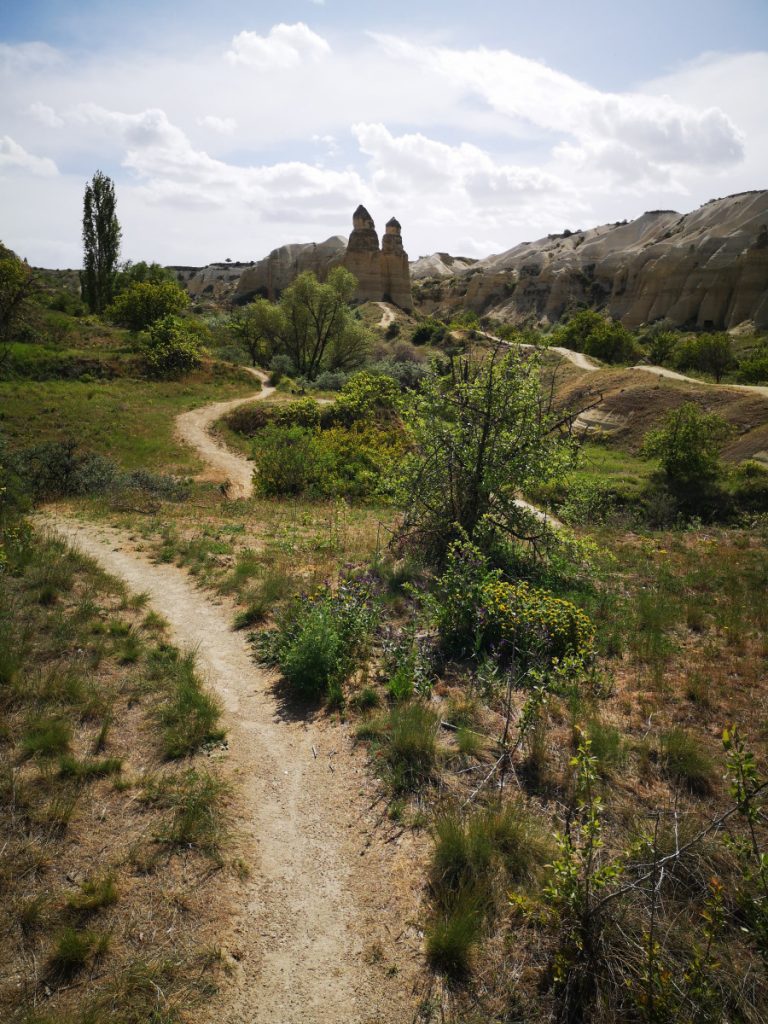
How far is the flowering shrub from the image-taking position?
19.8 feet

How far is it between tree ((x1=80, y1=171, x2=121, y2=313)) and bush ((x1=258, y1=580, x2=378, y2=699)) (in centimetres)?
5237

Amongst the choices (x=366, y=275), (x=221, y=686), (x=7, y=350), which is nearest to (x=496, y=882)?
(x=221, y=686)

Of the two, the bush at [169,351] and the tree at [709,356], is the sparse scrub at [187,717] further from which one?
the tree at [709,356]

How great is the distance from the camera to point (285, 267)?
90.9m

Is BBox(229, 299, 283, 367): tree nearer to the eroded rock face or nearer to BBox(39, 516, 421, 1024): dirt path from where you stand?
the eroded rock face

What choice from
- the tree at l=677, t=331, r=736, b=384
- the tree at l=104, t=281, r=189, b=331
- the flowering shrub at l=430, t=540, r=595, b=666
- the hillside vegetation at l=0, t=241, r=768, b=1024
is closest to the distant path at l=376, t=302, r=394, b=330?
the tree at l=104, t=281, r=189, b=331

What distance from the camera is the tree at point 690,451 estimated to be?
2003 cm

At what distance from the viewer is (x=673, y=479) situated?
20359 mm

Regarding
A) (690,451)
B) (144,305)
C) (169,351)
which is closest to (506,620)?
→ (690,451)

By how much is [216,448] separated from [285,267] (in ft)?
254

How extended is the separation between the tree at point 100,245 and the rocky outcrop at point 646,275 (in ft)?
126

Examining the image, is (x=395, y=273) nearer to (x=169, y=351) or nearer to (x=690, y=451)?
(x=169, y=351)

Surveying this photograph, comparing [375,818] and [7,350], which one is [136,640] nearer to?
[375,818]

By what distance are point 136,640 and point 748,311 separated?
61.2m
